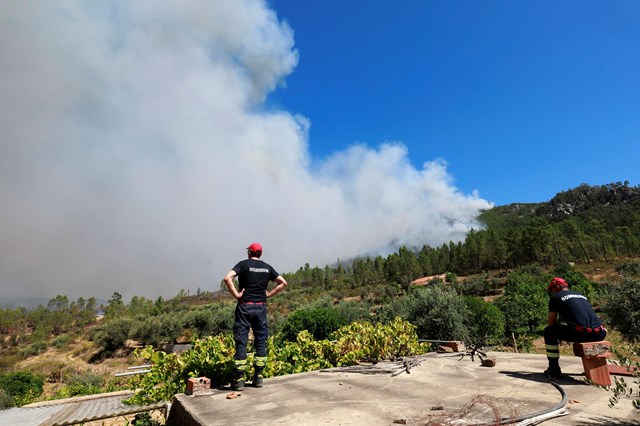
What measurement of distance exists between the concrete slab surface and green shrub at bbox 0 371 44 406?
20.5 metres

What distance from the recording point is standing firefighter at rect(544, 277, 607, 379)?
15.4 feet

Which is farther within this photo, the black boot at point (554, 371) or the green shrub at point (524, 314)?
the green shrub at point (524, 314)

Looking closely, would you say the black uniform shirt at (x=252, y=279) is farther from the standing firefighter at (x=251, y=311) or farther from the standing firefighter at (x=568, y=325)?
the standing firefighter at (x=568, y=325)

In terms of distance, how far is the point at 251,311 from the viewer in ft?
17.0

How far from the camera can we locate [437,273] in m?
87.8

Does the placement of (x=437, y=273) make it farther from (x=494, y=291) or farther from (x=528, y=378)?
(x=528, y=378)

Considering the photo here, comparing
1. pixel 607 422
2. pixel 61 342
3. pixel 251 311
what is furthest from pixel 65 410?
pixel 61 342

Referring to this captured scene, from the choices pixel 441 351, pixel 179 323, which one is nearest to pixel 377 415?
pixel 441 351

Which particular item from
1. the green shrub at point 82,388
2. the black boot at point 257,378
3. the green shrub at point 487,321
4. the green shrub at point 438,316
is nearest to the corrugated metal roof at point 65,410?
the green shrub at point 82,388

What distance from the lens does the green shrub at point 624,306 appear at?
48.1 feet

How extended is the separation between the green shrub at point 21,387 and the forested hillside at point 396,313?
218 millimetres

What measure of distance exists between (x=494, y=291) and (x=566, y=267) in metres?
13.4

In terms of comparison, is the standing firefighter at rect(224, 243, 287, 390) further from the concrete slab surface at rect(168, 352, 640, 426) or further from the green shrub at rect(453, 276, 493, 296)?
the green shrub at rect(453, 276, 493, 296)

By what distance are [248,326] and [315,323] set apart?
53.2 ft
